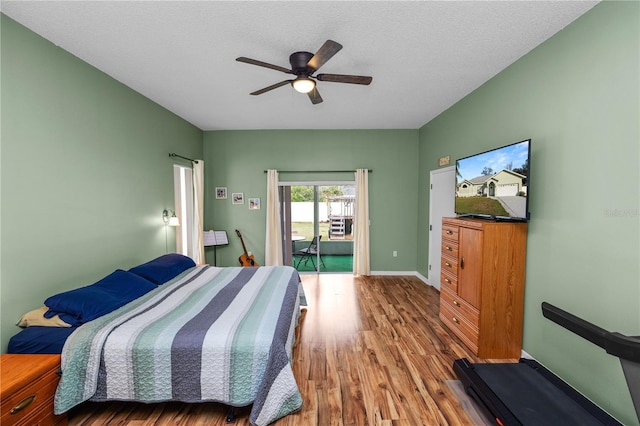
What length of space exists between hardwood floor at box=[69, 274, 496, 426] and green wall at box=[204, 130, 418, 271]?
163cm

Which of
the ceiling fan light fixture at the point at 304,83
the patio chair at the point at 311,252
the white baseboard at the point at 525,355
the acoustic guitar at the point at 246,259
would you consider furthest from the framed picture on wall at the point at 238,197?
the white baseboard at the point at 525,355

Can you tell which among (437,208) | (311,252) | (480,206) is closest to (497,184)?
(480,206)

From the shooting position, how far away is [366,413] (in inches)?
71.5

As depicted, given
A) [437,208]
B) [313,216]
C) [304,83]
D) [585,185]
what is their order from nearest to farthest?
1. [585,185]
2. [304,83]
3. [437,208]
4. [313,216]

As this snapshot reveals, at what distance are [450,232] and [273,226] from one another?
3142 millimetres

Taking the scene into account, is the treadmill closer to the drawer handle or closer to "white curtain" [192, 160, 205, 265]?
the drawer handle

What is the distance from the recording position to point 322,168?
500cm

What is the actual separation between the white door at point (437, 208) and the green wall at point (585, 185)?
1.44 metres

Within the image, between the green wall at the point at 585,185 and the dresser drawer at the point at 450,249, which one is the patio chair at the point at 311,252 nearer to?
the dresser drawer at the point at 450,249

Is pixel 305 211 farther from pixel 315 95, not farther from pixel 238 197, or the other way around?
pixel 315 95

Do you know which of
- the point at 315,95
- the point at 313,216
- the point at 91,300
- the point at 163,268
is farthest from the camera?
the point at 313,216

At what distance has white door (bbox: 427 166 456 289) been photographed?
12.9 feet

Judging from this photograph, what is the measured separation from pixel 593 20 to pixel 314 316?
Result: 12.0 feet

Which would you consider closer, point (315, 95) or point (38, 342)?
point (38, 342)
